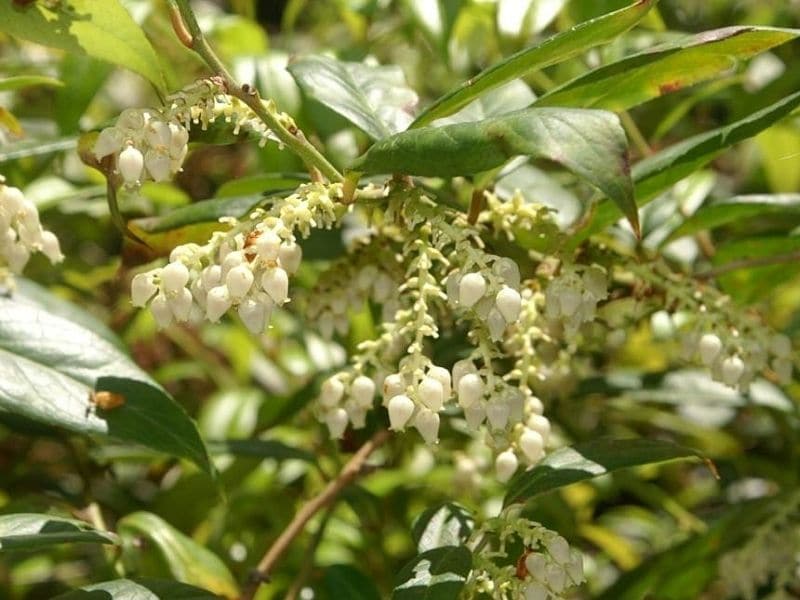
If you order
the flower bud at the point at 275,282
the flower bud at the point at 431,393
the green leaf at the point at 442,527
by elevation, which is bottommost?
the green leaf at the point at 442,527

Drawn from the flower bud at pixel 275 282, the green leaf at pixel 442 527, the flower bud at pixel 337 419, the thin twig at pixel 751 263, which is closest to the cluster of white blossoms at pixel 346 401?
the flower bud at pixel 337 419

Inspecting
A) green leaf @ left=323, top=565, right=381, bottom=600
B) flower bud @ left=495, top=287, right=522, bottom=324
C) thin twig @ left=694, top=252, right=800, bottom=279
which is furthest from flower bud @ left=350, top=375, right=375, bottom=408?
thin twig @ left=694, top=252, right=800, bottom=279

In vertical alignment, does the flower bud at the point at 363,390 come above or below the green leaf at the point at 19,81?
below

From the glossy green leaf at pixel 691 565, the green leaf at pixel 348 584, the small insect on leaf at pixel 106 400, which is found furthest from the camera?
the glossy green leaf at pixel 691 565

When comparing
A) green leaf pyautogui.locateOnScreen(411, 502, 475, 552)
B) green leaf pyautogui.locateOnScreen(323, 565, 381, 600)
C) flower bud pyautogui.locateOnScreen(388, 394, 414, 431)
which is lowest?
green leaf pyautogui.locateOnScreen(323, 565, 381, 600)

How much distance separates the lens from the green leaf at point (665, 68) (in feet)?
3.48

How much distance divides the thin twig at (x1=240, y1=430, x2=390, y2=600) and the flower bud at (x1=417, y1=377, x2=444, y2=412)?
40 centimetres

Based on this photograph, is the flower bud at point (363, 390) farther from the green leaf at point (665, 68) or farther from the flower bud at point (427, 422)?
the green leaf at point (665, 68)

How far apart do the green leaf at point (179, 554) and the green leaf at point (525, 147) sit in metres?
0.63

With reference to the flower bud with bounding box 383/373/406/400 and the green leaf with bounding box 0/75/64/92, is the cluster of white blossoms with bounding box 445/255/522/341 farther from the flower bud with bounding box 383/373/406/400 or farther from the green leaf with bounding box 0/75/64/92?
the green leaf with bounding box 0/75/64/92

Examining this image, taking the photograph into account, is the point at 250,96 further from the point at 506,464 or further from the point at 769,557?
the point at 769,557

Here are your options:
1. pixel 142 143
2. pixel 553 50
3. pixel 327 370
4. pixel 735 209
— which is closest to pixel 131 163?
pixel 142 143

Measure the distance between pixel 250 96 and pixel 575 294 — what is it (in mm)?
361

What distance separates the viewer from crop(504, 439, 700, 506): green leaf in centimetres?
110
